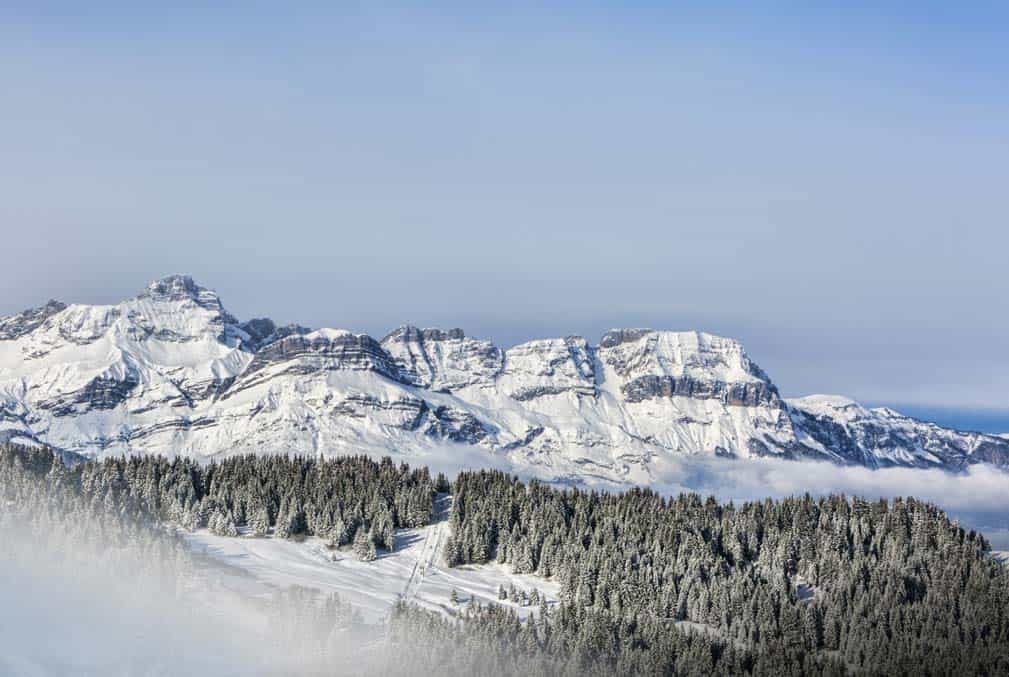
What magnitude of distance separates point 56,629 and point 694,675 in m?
97.0

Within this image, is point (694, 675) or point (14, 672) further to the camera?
point (694, 675)

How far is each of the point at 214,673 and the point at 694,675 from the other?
237ft

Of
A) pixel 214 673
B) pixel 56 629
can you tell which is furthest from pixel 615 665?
pixel 56 629

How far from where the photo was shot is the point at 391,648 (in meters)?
198

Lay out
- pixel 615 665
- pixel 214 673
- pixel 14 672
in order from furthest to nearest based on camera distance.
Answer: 1. pixel 615 665
2. pixel 214 673
3. pixel 14 672

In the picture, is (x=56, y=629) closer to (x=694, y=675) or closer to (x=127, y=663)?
(x=127, y=663)

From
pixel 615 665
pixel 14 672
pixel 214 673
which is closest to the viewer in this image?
pixel 14 672

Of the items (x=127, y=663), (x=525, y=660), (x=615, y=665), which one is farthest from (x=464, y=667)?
(x=127, y=663)

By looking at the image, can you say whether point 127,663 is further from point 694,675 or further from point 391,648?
point 694,675

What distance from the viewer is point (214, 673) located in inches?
7392

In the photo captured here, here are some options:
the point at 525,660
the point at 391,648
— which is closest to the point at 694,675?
the point at 525,660

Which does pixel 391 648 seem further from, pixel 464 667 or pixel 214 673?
pixel 214 673

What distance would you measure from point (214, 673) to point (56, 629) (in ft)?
87.1

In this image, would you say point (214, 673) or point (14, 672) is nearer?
point (14, 672)
